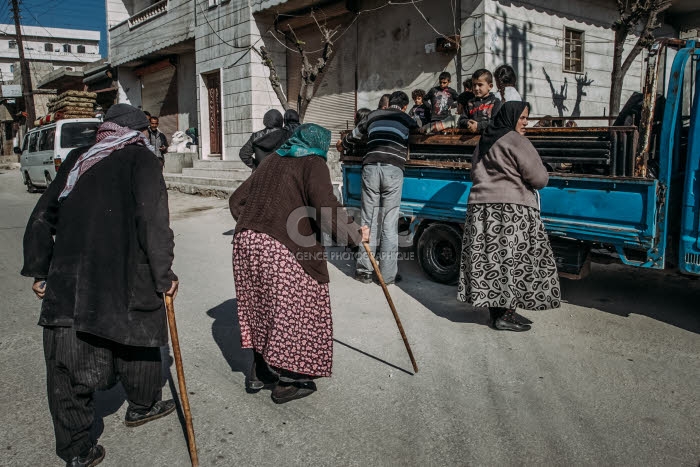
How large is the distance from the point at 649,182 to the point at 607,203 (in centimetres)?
36

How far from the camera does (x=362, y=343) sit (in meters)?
4.26

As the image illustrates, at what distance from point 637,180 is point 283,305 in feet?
10.0

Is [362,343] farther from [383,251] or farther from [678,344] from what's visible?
[678,344]

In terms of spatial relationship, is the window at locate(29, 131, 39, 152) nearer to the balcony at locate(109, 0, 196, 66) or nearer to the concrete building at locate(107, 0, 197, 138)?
the concrete building at locate(107, 0, 197, 138)

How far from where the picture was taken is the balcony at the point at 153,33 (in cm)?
1736

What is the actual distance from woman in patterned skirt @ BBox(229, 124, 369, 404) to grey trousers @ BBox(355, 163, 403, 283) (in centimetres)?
262

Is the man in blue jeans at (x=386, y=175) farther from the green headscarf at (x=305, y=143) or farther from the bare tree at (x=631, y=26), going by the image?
the bare tree at (x=631, y=26)

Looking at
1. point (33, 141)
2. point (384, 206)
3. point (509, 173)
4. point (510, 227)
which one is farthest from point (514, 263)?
point (33, 141)

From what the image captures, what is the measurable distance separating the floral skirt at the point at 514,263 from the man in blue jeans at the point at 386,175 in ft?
5.16

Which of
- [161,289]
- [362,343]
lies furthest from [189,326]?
[161,289]

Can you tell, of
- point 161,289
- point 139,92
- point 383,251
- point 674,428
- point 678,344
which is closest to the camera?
point 161,289

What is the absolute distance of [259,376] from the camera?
3.43m

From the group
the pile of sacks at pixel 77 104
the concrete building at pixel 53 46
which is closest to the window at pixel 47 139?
the pile of sacks at pixel 77 104

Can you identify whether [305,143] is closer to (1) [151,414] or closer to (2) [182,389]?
(2) [182,389]
